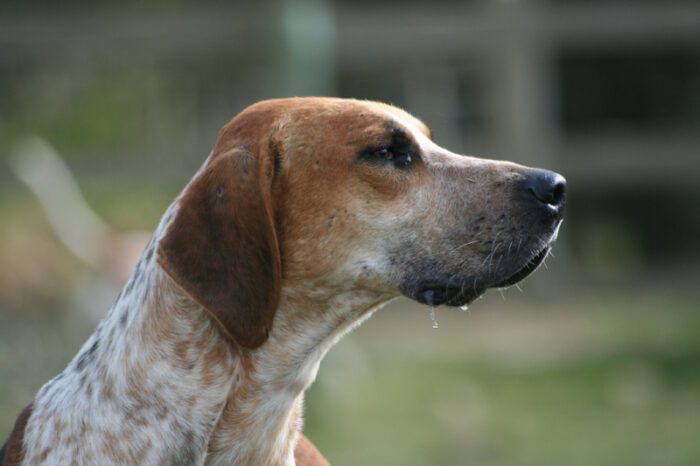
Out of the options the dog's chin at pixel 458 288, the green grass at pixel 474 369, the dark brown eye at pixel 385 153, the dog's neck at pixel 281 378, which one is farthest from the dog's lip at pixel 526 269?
the green grass at pixel 474 369

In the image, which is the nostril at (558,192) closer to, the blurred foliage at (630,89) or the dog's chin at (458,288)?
the dog's chin at (458,288)

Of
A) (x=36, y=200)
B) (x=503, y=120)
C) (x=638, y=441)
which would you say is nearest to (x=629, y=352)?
(x=638, y=441)

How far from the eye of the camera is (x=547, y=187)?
11.2 ft

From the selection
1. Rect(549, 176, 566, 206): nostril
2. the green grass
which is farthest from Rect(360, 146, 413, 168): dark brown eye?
the green grass

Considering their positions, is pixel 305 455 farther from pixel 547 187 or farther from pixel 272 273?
pixel 547 187

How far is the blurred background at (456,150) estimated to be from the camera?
23.2 ft

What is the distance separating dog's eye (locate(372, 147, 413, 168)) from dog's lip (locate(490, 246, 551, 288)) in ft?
1.46

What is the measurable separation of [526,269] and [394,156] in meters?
0.51

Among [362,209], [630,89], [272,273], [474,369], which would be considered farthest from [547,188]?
[630,89]

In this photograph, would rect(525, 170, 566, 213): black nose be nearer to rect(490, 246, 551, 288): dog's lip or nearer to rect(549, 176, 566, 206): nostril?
rect(549, 176, 566, 206): nostril

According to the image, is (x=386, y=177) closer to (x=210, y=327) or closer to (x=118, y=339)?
(x=210, y=327)

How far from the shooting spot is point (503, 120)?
33.5 ft

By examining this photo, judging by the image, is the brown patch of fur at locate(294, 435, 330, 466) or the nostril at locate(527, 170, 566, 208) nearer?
the nostril at locate(527, 170, 566, 208)

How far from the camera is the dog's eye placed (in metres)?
3.53
